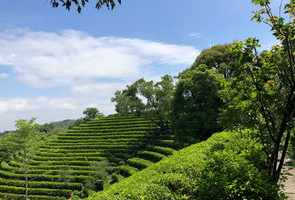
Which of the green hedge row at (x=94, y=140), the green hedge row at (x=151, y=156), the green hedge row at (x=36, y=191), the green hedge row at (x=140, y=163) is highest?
the green hedge row at (x=94, y=140)

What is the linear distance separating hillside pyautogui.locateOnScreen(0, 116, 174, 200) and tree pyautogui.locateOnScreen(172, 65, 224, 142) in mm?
3000

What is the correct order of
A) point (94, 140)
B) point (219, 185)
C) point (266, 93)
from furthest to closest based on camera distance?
point (94, 140) < point (266, 93) < point (219, 185)

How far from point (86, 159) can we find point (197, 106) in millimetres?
18700

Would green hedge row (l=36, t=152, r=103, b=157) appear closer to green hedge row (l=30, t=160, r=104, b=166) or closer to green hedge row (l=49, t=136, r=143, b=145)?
green hedge row (l=30, t=160, r=104, b=166)

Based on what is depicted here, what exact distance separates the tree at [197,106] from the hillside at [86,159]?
3000mm

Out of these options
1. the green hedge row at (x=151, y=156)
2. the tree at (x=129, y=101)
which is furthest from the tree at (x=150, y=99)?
the green hedge row at (x=151, y=156)

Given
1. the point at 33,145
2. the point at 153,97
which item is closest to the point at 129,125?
the point at 153,97

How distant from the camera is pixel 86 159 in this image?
57062 mm

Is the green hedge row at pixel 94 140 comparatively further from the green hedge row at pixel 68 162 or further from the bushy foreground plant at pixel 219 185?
the bushy foreground plant at pixel 219 185

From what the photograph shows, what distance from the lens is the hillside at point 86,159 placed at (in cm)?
4803

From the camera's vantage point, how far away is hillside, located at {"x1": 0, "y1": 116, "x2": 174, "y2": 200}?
48031mm

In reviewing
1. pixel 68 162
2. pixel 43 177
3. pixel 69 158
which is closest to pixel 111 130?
pixel 69 158

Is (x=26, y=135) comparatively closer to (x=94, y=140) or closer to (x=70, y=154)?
(x=70, y=154)

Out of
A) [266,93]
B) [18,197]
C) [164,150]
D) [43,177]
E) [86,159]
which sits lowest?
[18,197]
